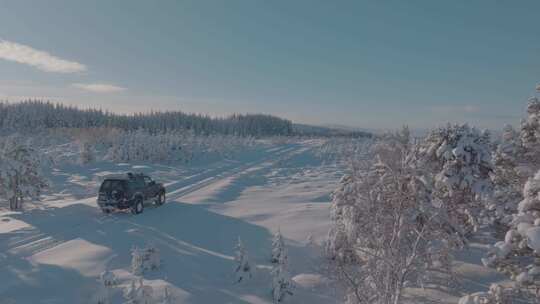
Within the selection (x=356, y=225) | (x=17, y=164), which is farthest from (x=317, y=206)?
(x=17, y=164)

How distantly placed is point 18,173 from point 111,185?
14.8ft

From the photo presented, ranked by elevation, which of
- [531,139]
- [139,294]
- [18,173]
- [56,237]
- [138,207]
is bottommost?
[56,237]

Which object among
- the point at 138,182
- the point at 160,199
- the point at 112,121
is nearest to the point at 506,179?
the point at 138,182

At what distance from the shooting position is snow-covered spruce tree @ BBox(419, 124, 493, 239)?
9180 mm

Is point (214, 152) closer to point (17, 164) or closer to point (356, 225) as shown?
point (17, 164)

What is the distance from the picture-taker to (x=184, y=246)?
38.4 ft

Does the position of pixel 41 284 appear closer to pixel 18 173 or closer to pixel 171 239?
pixel 171 239

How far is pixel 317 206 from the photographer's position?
16281 mm

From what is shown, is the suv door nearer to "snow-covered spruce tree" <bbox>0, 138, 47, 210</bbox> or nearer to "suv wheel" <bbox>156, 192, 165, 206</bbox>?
"suv wheel" <bbox>156, 192, 165, 206</bbox>

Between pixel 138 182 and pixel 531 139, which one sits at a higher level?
pixel 531 139

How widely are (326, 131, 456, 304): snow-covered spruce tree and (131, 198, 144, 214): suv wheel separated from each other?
1106cm

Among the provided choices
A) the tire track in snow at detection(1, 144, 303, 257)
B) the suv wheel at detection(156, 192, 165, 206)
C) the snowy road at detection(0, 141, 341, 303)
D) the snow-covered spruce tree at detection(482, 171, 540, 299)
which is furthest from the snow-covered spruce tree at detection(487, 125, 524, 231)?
the suv wheel at detection(156, 192, 165, 206)

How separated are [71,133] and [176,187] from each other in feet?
176

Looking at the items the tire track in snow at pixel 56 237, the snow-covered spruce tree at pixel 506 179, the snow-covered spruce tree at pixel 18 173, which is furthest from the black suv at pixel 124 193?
the snow-covered spruce tree at pixel 506 179
